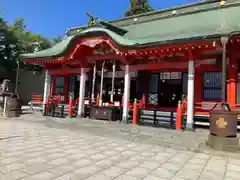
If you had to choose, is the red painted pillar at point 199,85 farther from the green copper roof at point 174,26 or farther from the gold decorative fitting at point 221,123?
the gold decorative fitting at point 221,123

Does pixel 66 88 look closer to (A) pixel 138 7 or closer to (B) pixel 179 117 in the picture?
(B) pixel 179 117

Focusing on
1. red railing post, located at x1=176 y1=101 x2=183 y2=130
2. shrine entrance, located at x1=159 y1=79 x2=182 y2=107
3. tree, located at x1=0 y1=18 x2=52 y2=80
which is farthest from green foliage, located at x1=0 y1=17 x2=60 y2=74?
red railing post, located at x1=176 y1=101 x2=183 y2=130

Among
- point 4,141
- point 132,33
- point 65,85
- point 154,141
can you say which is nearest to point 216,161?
point 154,141

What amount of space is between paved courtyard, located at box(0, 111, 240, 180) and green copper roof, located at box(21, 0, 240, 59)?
14.6 feet

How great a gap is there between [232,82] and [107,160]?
7.04 m

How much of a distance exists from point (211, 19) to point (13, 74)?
20.4 metres

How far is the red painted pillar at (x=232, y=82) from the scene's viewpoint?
8852 millimetres

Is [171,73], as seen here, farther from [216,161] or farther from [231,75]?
[216,161]

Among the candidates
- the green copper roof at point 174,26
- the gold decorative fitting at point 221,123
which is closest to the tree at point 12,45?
the green copper roof at point 174,26

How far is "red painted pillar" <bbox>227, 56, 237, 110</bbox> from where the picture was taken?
8.85m

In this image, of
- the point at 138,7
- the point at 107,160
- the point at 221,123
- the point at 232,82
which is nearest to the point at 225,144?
the point at 221,123

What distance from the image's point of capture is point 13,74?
2264 cm

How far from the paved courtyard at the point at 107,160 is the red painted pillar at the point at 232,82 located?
3.78 m

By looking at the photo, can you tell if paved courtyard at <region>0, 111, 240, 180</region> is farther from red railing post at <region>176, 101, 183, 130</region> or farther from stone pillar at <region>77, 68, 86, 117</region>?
stone pillar at <region>77, 68, 86, 117</region>
